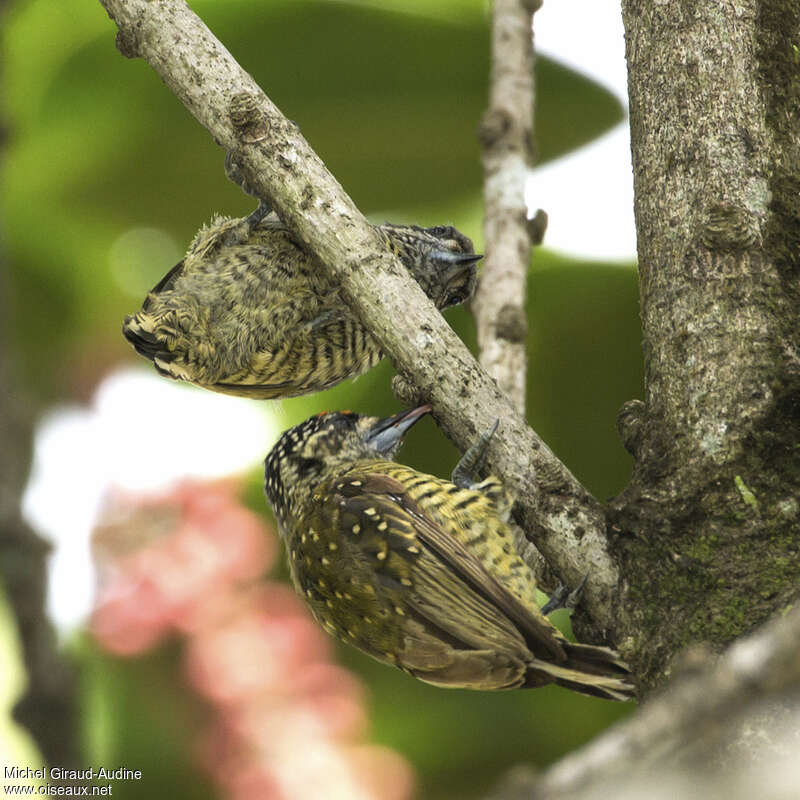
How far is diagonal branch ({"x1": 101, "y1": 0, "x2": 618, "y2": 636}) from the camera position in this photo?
1.90 meters

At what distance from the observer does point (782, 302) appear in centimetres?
186

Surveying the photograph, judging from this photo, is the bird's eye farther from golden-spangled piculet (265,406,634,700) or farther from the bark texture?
the bark texture

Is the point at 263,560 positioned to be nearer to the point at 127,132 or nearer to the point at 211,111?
the point at 127,132

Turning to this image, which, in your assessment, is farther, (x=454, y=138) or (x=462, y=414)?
(x=454, y=138)

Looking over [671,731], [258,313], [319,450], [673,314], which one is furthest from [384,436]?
[671,731]

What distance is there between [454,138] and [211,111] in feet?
7.20

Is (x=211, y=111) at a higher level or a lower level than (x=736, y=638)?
higher

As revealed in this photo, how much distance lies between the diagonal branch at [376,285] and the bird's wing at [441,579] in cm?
26

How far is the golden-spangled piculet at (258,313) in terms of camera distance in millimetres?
2732

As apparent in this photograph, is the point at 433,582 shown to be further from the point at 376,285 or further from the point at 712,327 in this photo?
the point at 712,327

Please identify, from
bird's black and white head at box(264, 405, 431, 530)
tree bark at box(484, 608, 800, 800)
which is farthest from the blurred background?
tree bark at box(484, 608, 800, 800)

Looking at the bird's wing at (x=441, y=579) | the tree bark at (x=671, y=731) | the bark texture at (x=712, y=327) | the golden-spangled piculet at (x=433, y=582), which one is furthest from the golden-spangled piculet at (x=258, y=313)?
the tree bark at (x=671, y=731)

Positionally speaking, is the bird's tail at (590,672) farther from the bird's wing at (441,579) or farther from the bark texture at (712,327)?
the bark texture at (712,327)

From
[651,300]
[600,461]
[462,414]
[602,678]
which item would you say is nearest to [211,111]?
[462,414]
